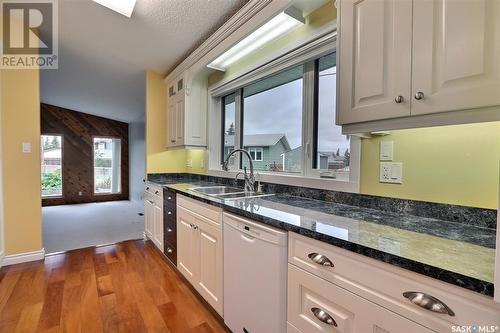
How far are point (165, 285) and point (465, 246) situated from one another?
2.27m

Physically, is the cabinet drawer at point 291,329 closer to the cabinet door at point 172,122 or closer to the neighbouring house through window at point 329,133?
the neighbouring house through window at point 329,133

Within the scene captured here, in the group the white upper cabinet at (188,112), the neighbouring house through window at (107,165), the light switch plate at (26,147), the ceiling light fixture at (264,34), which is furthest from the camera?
the neighbouring house through window at (107,165)

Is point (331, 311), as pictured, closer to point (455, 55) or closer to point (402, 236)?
point (402, 236)

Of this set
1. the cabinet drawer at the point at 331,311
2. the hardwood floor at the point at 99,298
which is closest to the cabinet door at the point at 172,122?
the hardwood floor at the point at 99,298

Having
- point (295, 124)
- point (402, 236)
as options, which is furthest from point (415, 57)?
point (295, 124)

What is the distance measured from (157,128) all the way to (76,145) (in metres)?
4.45

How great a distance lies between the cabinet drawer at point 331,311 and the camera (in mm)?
799

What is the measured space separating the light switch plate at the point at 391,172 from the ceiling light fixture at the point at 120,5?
7.66ft

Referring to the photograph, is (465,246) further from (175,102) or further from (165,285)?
(175,102)

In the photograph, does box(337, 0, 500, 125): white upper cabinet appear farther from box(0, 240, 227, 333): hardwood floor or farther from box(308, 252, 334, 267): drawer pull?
box(0, 240, 227, 333): hardwood floor

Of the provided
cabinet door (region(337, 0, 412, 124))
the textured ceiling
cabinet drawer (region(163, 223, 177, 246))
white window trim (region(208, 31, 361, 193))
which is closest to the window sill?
white window trim (region(208, 31, 361, 193))

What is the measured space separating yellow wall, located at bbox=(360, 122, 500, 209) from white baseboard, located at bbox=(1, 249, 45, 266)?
141 inches

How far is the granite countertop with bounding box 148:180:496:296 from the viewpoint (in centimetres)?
68

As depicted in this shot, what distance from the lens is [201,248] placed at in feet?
6.25
